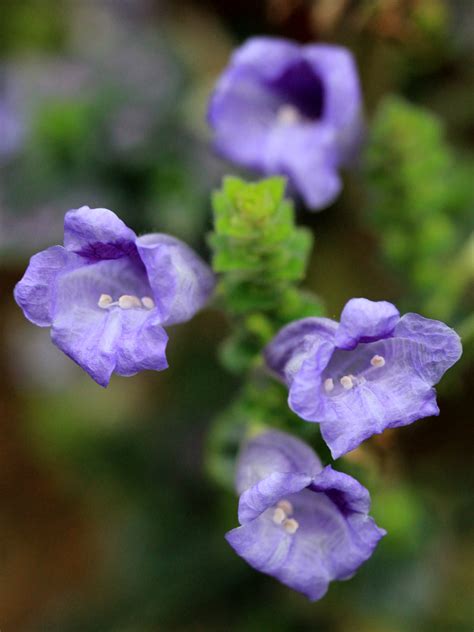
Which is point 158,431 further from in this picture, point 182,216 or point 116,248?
point 116,248

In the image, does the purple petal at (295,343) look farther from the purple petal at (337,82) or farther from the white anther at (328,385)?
the purple petal at (337,82)

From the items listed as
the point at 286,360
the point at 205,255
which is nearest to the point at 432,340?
the point at 286,360

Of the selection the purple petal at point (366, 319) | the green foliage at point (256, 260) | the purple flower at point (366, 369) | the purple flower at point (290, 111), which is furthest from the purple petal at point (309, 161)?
the purple petal at point (366, 319)

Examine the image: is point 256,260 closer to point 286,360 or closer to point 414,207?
point 286,360

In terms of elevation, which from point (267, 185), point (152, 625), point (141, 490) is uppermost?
point (267, 185)

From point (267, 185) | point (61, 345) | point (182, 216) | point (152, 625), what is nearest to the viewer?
point (61, 345)

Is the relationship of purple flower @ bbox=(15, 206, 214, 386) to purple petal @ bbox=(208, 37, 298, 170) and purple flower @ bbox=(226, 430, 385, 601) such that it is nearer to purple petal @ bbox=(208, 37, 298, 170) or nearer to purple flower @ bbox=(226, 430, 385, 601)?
purple flower @ bbox=(226, 430, 385, 601)

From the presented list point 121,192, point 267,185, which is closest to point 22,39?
point 121,192
